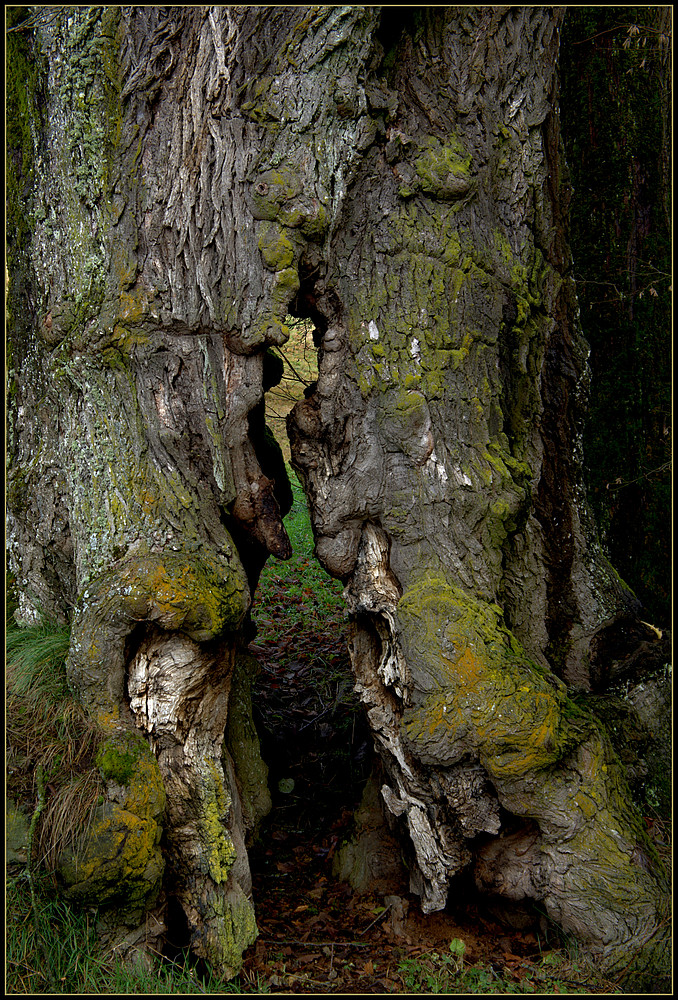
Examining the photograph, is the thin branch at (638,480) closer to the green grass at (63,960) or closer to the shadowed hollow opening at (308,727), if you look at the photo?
the shadowed hollow opening at (308,727)

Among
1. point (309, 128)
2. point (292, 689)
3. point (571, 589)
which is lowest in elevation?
point (292, 689)

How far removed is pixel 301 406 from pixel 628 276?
2.35 m

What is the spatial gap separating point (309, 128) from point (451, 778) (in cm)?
318

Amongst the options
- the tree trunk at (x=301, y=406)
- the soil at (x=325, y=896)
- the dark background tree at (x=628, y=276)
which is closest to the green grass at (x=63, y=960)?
the tree trunk at (x=301, y=406)

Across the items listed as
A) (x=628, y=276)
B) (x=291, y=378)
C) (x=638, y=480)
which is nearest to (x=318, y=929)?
(x=638, y=480)

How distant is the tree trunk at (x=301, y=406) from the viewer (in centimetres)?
312

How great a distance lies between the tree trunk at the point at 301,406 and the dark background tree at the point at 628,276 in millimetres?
861

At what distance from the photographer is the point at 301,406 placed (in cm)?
362

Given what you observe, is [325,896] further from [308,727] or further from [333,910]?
[308,727]

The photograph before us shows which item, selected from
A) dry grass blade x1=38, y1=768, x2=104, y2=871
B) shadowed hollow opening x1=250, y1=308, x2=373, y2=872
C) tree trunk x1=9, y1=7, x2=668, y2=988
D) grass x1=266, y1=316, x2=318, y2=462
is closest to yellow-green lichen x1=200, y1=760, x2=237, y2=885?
tree trunk x1=9, y1=7, x2=668, y2=988

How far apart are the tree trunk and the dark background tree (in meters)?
0.86

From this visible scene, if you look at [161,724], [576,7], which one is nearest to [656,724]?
[161,724]

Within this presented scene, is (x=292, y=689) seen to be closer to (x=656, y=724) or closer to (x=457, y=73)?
(x=656, y=724)

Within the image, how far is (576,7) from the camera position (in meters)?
4.42
